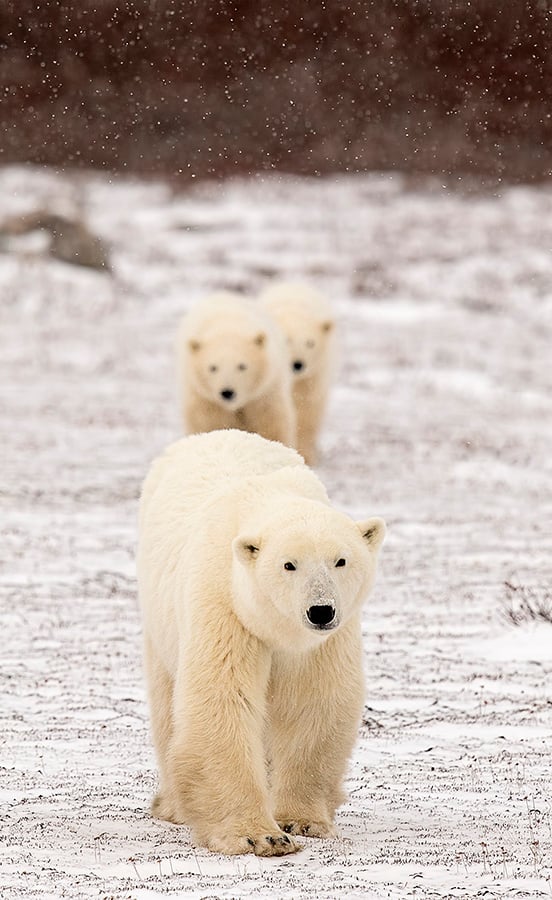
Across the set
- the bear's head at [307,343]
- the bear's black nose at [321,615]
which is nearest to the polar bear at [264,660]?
the bear's black nose at [321,615]

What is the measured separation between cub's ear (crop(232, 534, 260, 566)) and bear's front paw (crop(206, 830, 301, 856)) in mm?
734

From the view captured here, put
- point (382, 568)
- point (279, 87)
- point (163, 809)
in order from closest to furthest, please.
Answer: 1. point (163, 809)
2. point (382, 568)
3. point (279, 87)

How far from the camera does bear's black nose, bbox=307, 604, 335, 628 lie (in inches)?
144

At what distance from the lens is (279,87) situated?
3434 centimetres

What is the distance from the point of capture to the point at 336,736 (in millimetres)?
4090

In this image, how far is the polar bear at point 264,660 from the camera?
3832 millimetres

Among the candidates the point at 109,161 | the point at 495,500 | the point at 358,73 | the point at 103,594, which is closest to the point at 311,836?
the point at 103,594

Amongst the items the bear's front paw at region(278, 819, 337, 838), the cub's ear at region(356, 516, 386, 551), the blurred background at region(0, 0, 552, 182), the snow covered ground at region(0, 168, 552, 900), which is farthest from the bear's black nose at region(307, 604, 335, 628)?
the blurred background at region(0, 0, 552, 182)

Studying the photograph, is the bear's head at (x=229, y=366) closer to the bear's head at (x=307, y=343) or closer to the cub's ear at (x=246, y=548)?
the bear's head at (x=307, y=343)

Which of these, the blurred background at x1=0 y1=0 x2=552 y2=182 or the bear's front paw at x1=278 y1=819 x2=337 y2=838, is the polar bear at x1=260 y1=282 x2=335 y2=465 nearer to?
the bear's front paw at x1=278 y1=819 x2=337 y2=838

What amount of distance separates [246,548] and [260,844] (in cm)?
79

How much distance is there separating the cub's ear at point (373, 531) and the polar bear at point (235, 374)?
543cm

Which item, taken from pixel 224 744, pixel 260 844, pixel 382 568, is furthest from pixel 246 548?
pixel 382 568

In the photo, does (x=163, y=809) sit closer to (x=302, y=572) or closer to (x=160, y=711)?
(x=160, y=711)
